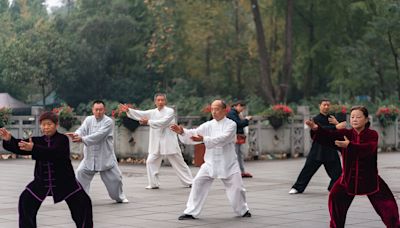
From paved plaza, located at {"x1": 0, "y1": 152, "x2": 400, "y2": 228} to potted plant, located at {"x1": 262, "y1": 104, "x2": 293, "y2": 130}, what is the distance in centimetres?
571

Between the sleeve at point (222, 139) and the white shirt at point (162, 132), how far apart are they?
448 cm

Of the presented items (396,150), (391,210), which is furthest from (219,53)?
(391,210)

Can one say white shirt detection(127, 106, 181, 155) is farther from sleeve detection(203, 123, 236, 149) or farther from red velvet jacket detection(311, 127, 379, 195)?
red velvet jacket detection(311, 127, 379, 195)

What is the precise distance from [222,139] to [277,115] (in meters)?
13.4

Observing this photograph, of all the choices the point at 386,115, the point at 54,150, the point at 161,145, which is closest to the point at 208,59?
the point at 386,115

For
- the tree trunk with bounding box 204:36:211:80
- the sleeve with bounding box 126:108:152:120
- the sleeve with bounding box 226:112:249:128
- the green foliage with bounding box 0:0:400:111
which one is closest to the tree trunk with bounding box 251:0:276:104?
the green foliage with bounding box 0:0:400:111

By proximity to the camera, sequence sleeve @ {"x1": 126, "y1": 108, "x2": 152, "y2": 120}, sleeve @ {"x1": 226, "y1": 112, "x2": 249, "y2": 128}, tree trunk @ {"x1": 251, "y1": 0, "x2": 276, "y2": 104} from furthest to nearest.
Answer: tree trunk @ {"x1": 251, "y1": 0, "x2": 276, "y2": 104}, sleeve @ {"x1": 226, "y1": 112, "x2": 249, "y2": 128}, sleeve @ {"x1": 126, "y1": 108, "x2": 152, "y2": 120}

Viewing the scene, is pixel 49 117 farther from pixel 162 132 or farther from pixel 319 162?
pixel 162 132

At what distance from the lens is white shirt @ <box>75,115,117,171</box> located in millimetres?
11953

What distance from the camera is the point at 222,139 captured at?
10.4 metres

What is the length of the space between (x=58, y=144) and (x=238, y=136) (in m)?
8.84

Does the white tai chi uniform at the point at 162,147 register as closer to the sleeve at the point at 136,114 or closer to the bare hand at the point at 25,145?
the sleeve at the point at 136,114

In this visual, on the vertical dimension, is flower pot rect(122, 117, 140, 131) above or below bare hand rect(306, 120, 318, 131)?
below

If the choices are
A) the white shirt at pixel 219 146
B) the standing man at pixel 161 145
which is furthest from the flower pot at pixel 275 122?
the white shirt at pixel 219 146
